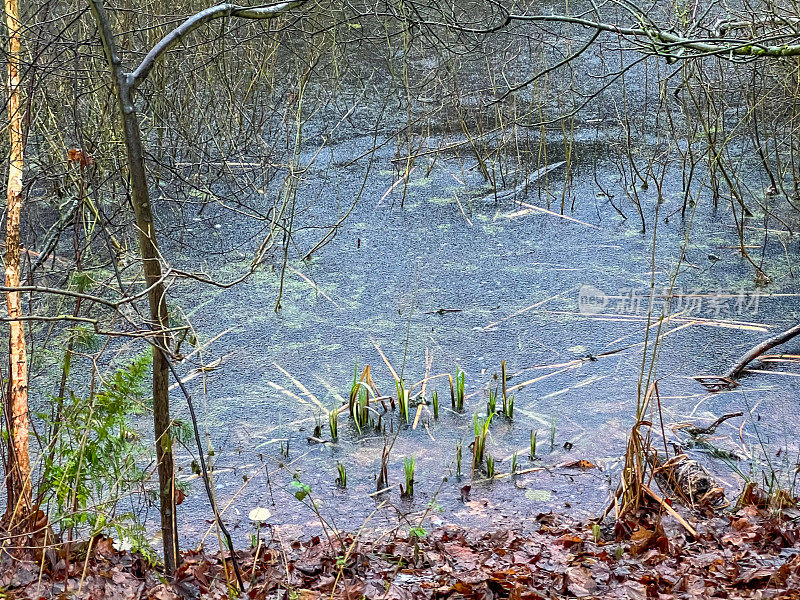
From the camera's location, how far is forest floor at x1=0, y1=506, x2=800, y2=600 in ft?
7.14

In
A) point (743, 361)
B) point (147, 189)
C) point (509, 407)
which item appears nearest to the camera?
point (147, 189)

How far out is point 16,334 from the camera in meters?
2.52

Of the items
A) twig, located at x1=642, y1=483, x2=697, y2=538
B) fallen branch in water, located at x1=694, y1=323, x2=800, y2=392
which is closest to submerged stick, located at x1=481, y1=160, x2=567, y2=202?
fallen branch in water, located at x1=694, y1=323, x2=800, y2=392

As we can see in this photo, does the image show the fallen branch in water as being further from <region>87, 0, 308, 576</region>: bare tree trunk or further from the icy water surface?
<region>87, 0, 308, 576</region>: bare tree trunk

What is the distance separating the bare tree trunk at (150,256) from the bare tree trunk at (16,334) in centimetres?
46

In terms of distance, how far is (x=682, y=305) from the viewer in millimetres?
4082

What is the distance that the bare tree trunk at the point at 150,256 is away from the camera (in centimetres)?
196

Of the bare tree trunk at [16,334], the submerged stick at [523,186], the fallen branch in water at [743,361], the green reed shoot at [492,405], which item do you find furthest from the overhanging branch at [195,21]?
the submerged stick at [523,186]

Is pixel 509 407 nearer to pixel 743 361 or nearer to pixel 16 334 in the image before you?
pixel 743 361

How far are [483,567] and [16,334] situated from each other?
4.84 feet

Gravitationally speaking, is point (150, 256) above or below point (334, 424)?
above

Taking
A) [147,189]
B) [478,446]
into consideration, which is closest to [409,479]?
[478,446]

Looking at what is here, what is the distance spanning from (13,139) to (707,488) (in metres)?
2.41

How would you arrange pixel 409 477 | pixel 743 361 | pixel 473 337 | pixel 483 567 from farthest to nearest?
1. pixel 473 337
2. pixel 743 361
3. pixel 409 477
4. pixel 483 567
